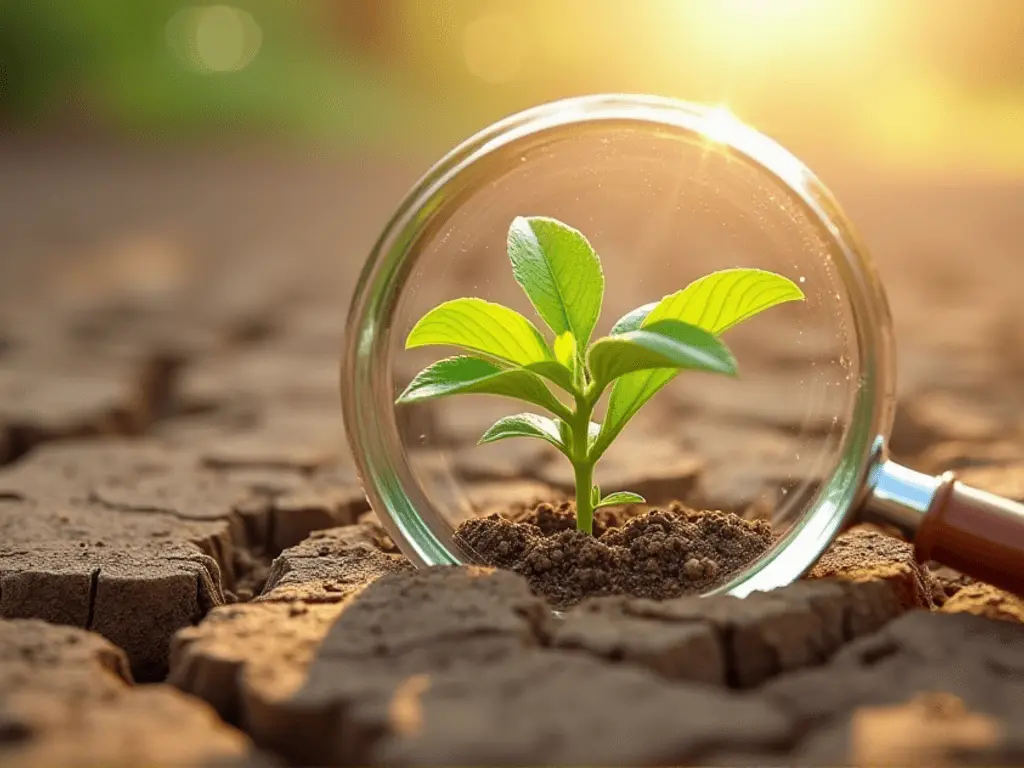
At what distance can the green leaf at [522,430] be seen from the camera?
5.92ft

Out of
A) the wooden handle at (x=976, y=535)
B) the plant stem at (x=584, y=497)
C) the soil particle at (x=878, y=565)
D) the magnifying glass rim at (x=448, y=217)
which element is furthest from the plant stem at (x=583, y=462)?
the wooden handle at (x=976, y=535)

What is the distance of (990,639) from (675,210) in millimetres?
777

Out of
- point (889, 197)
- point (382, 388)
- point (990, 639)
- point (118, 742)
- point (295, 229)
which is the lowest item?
point (118, 742)

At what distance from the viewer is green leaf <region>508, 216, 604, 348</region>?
178cm

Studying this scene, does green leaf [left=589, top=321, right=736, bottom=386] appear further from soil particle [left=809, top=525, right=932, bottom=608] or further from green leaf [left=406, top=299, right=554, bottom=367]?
soil particle [left=809, top=525, right=932, bottom=608]

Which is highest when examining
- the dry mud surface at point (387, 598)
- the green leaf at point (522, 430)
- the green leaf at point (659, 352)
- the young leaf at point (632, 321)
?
the young leaf at point (632, 321)

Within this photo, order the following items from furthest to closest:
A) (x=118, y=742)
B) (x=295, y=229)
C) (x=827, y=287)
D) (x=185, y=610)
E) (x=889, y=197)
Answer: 1. (x=889, y=197)
2. (x=295, y=229)
3. (x=185, y=610)
4. (x=827, y=287)
5. (x=118, y=742)

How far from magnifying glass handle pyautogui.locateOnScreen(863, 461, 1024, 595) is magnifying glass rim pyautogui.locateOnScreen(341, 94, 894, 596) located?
42mm

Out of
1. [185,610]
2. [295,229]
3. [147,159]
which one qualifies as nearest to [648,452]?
[185,610]

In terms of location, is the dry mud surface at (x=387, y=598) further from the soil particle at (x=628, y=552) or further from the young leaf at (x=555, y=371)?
the young leaf at (x=555, y=371)

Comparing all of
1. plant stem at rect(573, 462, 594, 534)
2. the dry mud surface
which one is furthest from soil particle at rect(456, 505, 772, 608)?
the dry mud surface

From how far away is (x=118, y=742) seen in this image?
1.24m

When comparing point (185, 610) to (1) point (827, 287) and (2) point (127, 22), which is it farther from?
(2) point (127, 22)

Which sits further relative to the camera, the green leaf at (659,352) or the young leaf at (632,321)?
the young leaf at (632,321)
